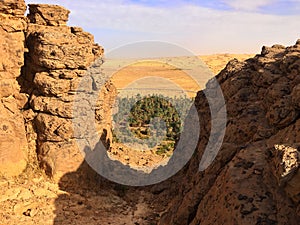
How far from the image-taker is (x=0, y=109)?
36.6 ft

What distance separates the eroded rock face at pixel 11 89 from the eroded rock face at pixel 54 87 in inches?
18.8

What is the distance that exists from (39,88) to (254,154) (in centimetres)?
852

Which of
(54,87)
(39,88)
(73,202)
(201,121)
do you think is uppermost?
(201,121)

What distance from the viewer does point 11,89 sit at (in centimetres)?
1159

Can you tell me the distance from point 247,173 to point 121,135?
1529 centimetres

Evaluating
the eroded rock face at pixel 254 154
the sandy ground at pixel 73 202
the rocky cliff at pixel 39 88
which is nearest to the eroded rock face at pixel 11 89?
the rocky cliff at pixel 39 88

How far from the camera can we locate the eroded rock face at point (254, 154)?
14.4 feet

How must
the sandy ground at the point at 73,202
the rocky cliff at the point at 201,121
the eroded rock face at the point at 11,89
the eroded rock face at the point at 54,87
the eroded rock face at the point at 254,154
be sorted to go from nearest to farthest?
the eroded rock face at the point at 254,154, the rocky cliff at the point at 201,121, the sandy ground at the point at 73,202, the eroded rock face at the point at 11,89, the eroded rock face at the point at 54,87

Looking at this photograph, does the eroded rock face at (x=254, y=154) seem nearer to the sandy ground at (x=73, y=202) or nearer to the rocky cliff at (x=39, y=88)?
the sandy ground at (x=73, y=202)

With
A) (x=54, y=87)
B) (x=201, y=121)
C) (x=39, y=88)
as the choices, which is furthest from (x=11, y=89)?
(x=201, y=121)

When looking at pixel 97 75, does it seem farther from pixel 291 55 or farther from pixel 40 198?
pixel 291 55

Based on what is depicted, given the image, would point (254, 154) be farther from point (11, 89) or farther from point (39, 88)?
point (11, 89)

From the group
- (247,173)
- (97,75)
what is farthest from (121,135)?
(247,173)

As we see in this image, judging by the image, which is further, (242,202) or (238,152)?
(238,152)
